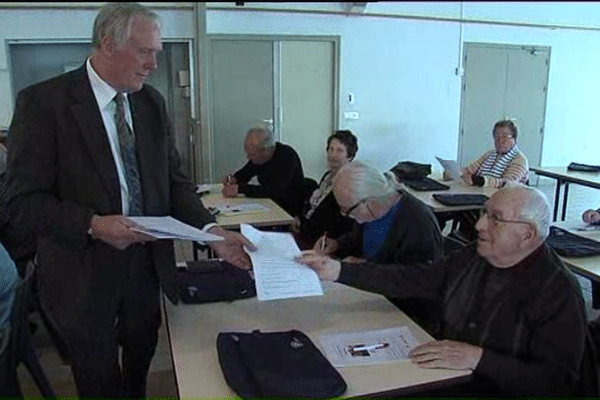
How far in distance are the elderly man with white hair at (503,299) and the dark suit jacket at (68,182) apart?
61 centimetres

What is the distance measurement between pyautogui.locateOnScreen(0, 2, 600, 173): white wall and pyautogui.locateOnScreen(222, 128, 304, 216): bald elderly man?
278cm

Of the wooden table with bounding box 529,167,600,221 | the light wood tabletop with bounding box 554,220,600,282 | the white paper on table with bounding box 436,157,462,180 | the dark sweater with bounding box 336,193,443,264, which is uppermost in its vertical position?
the dark sweater with bounding box 336,193,443,264

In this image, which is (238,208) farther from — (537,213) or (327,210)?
(537,213)

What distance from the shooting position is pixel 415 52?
738cm

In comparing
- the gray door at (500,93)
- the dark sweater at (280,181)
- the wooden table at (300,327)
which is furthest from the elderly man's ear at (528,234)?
the gray door at (500,93)

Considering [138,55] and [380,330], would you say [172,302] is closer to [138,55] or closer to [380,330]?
[380,330]

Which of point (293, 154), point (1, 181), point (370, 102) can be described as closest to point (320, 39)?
point (370, 102)

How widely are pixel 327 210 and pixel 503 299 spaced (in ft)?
5.88

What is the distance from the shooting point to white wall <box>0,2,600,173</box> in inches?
261

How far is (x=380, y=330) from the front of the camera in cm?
173

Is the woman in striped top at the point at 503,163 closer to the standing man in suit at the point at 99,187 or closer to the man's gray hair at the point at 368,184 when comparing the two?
the man's gray hair at the point at 368,184

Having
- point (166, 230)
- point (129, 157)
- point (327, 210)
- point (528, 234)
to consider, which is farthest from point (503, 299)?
point (327, 210)

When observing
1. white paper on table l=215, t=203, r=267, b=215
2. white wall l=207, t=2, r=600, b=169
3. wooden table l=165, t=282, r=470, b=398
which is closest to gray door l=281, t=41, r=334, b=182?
white wall l=207, t=2, r=600, b=169

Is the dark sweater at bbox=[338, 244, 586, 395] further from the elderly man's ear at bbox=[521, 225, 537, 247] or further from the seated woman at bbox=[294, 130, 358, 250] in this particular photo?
the seated woman at bbox=[294, 130, 358, 250]
